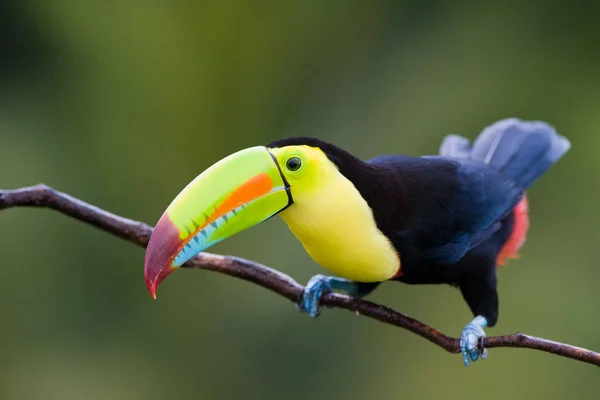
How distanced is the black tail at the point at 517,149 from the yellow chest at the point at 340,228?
833 millimetres

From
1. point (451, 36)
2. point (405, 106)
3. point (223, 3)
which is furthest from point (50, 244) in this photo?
point (451, 36)

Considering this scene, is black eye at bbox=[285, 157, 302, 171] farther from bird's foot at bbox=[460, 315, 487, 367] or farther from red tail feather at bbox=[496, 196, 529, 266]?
red tail feather at bbox=[496, 196, 529, 266]

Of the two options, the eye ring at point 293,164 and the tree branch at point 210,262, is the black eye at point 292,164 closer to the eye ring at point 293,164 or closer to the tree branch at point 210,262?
the eye ring at point 293,164

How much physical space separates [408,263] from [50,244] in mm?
2964

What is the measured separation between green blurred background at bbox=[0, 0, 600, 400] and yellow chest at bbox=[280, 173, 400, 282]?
2.22m

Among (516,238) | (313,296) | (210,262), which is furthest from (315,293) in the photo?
(516,238)

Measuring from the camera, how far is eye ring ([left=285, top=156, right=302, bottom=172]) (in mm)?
1948

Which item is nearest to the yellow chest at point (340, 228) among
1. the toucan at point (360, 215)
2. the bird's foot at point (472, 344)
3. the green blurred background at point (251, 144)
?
the toucan at point (360, 215)

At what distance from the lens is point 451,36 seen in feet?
15.6

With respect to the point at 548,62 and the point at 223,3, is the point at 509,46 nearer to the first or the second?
the point at 548,62

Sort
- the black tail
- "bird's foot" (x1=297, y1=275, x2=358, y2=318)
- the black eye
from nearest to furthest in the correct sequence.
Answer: the black eye, "bird's foot" (x1=297, y1=275, x2=358, y2=318), the black tail

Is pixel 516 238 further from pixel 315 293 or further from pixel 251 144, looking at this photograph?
pixel 251 144

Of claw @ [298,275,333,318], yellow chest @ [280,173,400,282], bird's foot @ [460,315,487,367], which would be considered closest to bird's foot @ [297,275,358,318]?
claw @ [298,275,333,318]

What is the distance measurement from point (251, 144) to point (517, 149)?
2.21m
